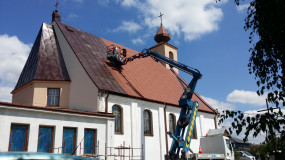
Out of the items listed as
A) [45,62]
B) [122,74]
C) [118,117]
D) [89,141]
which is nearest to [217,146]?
[118,117]

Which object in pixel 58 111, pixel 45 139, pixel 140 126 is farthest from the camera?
pixel 140 126

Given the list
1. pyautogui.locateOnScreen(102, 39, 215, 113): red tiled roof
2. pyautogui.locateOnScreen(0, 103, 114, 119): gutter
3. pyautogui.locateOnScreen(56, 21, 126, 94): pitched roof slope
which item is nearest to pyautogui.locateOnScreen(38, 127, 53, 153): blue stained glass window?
pyautogui.locateOnScreen(0, 103, 114, 119): gutter

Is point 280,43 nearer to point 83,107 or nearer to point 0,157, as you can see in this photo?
point 0,157

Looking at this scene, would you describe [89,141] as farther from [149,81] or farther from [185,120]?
[149,81]

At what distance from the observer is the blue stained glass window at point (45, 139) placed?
12758 mm

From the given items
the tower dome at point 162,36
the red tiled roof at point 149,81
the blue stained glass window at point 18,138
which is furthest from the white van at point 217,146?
the tower dome at point 162,36

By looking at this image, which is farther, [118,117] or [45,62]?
[45,62]

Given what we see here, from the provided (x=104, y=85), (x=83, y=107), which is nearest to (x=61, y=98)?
(x=83, y=107)

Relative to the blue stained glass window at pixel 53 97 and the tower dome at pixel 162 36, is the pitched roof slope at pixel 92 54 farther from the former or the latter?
the tower dome at pixel 162 36

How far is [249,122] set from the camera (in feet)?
13.7

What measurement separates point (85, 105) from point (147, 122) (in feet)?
17.6

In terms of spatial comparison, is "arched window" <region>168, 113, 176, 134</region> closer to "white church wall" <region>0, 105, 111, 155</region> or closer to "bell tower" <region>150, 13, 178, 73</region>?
"white church wall" <region>0, 105, 111, 155</region>

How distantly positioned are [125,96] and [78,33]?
8930mm

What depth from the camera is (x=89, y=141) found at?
565 inches
